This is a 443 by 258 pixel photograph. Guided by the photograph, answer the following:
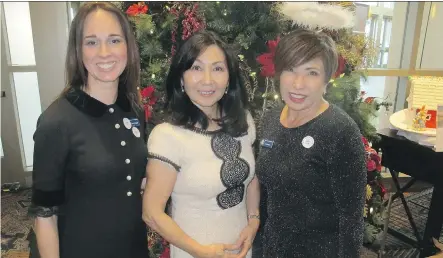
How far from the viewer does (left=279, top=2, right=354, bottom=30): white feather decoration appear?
1691 mm

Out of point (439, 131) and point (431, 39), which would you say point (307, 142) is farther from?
point (431, 39)

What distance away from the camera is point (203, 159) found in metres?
1.36

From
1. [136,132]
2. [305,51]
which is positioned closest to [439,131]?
[305,51]

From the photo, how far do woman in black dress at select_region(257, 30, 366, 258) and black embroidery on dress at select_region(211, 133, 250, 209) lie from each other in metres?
0.09

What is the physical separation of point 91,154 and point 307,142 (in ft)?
2.53

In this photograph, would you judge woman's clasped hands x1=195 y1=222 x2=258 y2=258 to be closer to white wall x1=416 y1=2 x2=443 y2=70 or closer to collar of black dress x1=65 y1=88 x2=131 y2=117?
collar of black dress x1=65 y1=88 x2=131 y2=117

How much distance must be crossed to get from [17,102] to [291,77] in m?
3.32

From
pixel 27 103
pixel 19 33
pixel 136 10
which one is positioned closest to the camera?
pixel 136 10

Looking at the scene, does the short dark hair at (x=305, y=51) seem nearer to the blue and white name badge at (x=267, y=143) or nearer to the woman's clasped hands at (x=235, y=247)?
the blue and white name badge at (x=267, y=143)

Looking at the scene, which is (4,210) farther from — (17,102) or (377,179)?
(377,179)

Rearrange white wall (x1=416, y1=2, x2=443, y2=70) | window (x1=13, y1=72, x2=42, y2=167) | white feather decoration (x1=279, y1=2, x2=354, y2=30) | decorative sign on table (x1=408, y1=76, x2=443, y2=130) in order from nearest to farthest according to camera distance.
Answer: white feather decoration (x1=279, y1=2, x2=354, y2=30)
decorative sign on table (x1=408, y1=76, x2=443, y2=130)
window (x1=13, y1=72, x2=42, y2=167)
white wall (x1=416, y1=2, x2=443, y2=70)

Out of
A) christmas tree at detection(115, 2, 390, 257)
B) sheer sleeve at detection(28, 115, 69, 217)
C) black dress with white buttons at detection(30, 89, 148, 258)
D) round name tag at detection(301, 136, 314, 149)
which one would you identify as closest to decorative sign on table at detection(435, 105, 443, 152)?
christmas tree at detection(115, 2, 390, 257)

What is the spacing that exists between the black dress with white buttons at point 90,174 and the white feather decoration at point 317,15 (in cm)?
94

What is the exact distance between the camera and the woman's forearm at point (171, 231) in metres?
1.31
